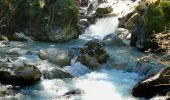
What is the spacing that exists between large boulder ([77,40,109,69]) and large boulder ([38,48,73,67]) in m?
0.47

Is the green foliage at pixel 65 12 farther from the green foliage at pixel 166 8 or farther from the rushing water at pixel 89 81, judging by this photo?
the green foliage at pixel 166 8

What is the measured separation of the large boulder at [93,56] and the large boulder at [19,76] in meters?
3.04

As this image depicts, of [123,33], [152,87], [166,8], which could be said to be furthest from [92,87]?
[123,33]

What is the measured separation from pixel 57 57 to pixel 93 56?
145cm

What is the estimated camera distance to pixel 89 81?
485 inches

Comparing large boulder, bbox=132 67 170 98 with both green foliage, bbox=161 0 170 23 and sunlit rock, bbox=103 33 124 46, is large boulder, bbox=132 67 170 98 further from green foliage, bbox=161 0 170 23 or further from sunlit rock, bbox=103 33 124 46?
sunlit rock, bbox=103 33 124 46

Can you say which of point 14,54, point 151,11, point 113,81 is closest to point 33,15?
point 14,54

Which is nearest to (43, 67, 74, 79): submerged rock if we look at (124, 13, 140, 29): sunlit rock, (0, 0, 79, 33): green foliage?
(0, 0, 79, 33): green foliage

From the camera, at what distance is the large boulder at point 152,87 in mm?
10171

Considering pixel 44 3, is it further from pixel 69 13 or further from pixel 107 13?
pixel 107 13

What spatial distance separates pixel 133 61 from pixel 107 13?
33.6ft

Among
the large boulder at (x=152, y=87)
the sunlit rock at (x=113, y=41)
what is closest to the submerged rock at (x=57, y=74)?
the large boulder at (x=152, y=87)

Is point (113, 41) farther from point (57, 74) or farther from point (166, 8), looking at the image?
point (57, 74)

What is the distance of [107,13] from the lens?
24.0 m
